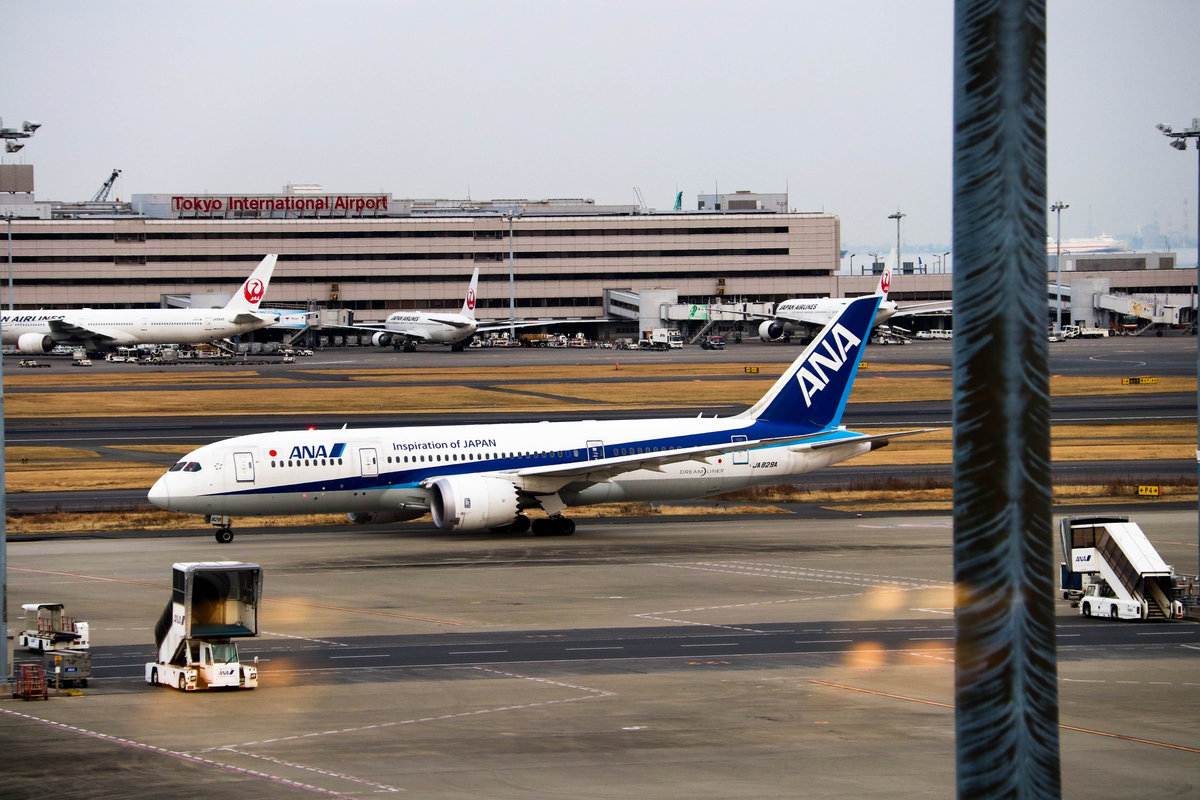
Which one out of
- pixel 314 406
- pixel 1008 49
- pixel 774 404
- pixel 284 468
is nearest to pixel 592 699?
pixel 1008 49

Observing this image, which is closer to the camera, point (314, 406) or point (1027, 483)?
point (1027, 483)

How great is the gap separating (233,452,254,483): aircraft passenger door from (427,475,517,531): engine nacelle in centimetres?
732

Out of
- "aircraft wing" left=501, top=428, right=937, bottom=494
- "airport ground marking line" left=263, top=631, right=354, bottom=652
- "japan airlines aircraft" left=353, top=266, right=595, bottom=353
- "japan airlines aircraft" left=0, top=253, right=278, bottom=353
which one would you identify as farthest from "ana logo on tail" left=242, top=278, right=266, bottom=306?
"airport ground marking line" left=263, top=631, right=354, bottom=652

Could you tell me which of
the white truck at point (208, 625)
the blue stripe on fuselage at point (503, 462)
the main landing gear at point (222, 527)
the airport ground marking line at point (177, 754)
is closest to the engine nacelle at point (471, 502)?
the blue stripe on fuselage at point (503, 462)

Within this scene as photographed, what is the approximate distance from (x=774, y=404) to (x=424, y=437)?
16.0 m

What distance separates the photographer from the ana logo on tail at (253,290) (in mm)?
170375

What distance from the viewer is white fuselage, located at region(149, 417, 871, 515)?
54.8 meters

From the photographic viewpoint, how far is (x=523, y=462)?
58.3 meters

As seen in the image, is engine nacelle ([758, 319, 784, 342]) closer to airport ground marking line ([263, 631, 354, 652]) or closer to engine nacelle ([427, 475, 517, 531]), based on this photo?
engine nacelle ([427, 475, 517, 531])

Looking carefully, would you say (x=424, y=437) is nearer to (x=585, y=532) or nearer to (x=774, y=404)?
(x=585, y=532)

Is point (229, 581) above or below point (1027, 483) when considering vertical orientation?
below

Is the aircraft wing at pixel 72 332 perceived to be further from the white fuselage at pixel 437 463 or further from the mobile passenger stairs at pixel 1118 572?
the mobile passenger stairs at pixel 1118 572

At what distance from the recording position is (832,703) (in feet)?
95.3

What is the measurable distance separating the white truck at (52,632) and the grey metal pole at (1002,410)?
1276 inches
